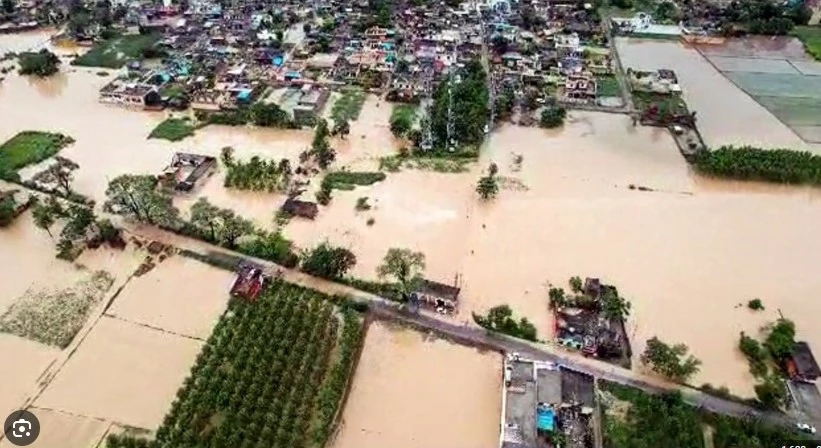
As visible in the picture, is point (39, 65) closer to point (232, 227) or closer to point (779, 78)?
point (232, 227)

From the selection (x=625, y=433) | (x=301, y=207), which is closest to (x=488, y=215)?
(x=301, y=207)

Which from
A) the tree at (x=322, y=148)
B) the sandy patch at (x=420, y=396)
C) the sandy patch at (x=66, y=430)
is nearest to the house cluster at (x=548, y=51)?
the tree at (x=322, y=148)

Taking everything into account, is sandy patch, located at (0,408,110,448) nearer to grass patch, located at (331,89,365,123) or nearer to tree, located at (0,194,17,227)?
tree, located at (0,194,17,227)

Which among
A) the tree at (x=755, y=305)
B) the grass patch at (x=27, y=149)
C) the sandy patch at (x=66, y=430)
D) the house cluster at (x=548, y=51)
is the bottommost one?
the sandy patch at (x=66, y=430)

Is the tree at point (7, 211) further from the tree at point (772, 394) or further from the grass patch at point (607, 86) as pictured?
the grass patch at point (607, 86)

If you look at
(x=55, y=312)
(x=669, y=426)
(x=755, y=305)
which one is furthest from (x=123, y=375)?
(x=755, y=305)
